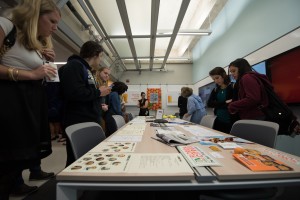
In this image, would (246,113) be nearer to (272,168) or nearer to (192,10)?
(272,168)

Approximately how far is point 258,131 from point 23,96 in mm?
1397

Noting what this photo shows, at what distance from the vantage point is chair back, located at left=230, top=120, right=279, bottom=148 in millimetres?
1069

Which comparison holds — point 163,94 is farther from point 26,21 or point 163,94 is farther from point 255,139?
point 26,21

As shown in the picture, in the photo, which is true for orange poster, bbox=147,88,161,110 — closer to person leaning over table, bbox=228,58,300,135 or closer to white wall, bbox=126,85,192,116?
white wall, bbox=126,85,192,116

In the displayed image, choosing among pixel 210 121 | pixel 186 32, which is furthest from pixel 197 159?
pixel 186 32

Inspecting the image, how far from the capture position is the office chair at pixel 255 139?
667 mm

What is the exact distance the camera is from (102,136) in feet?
4.25

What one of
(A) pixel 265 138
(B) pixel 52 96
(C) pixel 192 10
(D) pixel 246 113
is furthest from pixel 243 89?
(C) pixel 192 10

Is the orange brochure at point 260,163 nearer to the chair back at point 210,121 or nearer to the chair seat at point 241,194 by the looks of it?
the chair seat at point 241,194

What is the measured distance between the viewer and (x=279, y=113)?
151 centimetres

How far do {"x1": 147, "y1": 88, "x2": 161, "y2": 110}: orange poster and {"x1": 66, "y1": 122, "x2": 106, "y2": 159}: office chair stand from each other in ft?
19.3

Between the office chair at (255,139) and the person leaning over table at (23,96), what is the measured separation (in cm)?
75

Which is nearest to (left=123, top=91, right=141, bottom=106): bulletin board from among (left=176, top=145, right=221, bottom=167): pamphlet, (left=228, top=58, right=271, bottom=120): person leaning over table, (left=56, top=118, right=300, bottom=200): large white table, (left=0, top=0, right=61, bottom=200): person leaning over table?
(left=228, top=58, right=271, bottom=120): person leaning over table

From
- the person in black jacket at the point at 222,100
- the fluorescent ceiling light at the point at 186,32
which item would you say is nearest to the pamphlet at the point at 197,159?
the person in black jacket at the point at 222,100
